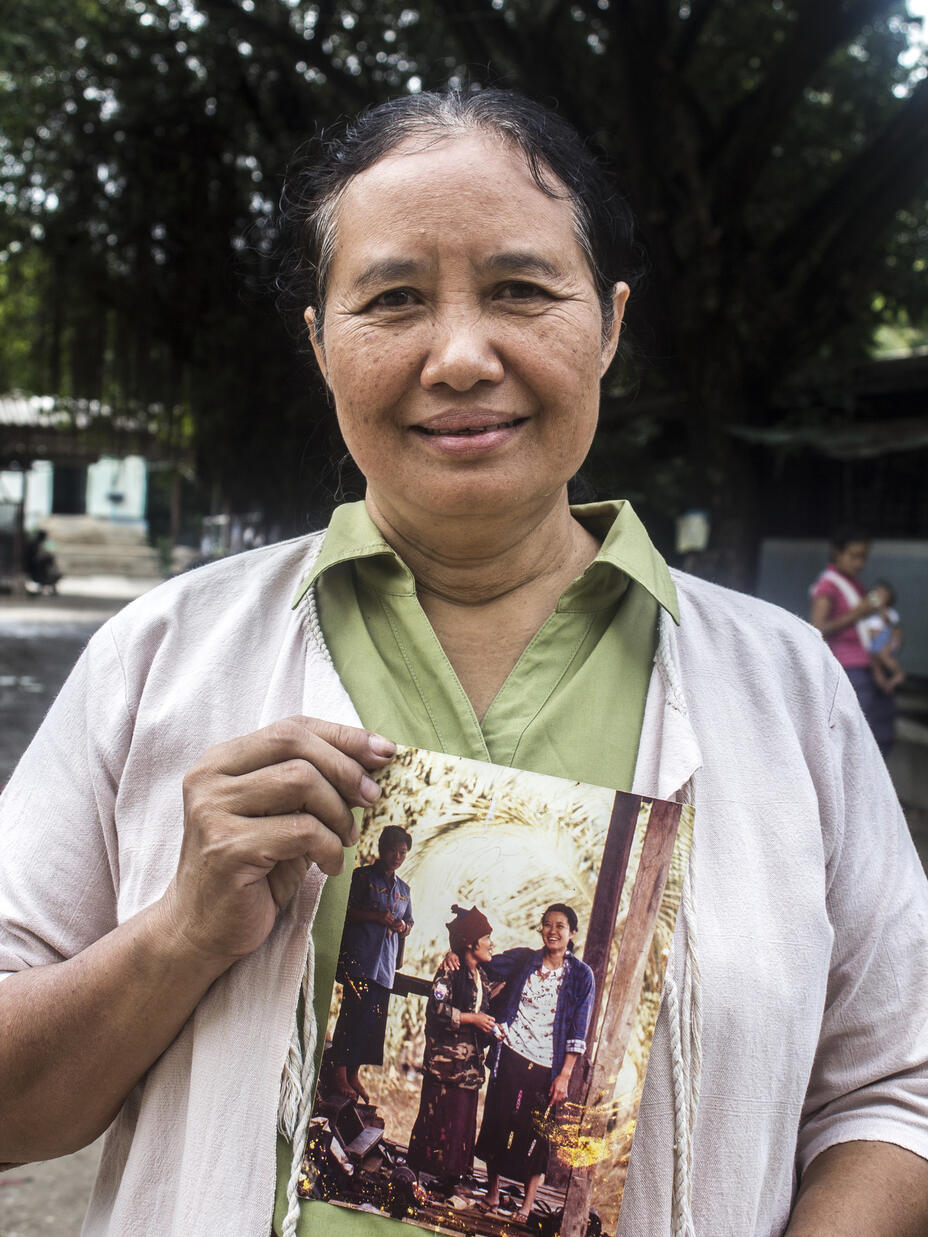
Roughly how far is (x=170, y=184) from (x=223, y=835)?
29.2 ft

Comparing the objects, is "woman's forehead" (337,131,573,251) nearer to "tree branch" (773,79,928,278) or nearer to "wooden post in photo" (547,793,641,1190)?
"wooden post in photo" (547,793,641,1190)

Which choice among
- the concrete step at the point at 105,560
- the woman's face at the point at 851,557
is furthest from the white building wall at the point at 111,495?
the woman's face at the point at 851,557

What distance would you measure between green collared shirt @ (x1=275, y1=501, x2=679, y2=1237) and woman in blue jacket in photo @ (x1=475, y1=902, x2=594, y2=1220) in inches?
7.5

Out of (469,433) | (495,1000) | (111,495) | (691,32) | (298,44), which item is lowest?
(111,495)

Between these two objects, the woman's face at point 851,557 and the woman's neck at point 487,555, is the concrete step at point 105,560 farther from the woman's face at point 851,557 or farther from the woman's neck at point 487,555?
the woman's neck at point 487,555

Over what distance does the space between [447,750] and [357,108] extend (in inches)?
298

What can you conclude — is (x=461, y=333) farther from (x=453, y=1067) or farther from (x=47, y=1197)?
(x=47, y=1197)

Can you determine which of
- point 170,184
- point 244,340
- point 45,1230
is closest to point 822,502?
point 244,340

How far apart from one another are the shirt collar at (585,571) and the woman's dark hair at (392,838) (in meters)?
0.32

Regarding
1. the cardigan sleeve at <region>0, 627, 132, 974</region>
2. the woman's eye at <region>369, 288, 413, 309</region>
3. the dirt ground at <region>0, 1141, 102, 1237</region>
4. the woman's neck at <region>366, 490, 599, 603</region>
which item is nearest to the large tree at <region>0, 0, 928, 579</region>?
the dirt ground at <region>0, 1141, 102, 1237</region>

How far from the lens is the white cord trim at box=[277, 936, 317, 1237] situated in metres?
1.06

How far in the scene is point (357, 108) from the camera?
7.82 m

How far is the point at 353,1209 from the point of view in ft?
3.47

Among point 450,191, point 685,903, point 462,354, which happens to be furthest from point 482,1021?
point 450,191
